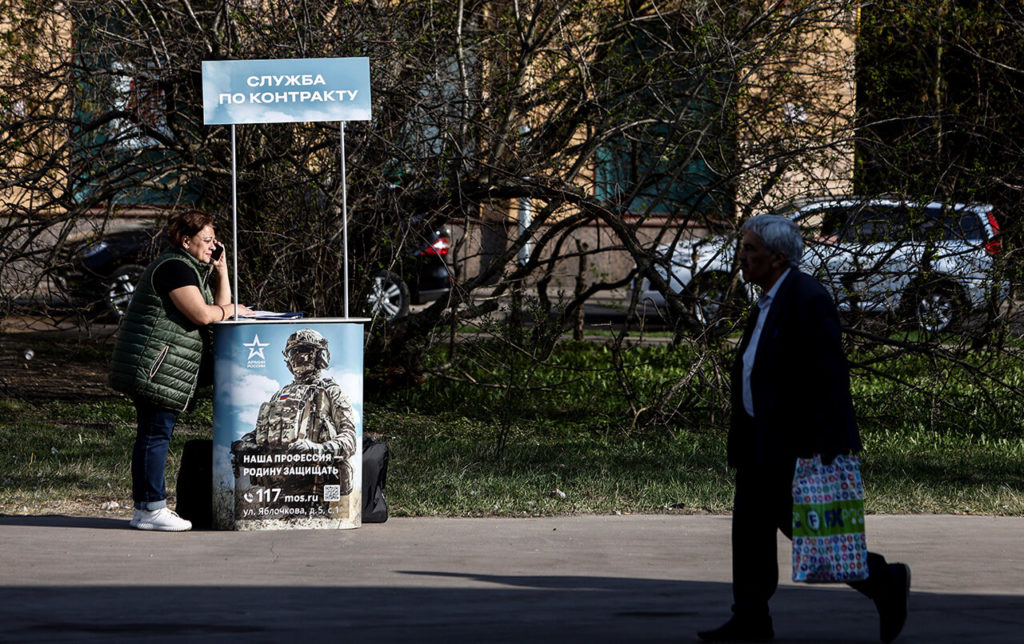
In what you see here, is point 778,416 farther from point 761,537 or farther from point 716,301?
point 716,301

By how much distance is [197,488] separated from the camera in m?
6.95

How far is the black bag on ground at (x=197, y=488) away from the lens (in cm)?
694

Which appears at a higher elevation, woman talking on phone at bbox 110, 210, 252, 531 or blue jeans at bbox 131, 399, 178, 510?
woman talking on phone at bbox 110, 210, 252, 531

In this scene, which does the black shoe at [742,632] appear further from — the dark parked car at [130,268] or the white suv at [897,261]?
the dark parked car at [130,268]

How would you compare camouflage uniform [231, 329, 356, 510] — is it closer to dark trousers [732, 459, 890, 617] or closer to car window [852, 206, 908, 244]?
dark trousers [732, 459, 890, 617]

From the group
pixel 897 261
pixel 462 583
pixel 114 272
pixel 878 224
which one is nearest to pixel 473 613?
pixel 462 583

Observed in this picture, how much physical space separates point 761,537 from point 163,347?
3.43 m

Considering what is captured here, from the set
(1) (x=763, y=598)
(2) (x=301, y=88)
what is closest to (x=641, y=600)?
(1) (x=763, y=598)

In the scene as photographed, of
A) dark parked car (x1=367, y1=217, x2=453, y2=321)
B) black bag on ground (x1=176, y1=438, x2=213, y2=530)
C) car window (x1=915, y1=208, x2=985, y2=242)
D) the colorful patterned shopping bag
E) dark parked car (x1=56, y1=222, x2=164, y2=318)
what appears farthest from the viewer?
dark parked car (x1=56, y1=222, x2=164, y2=318)

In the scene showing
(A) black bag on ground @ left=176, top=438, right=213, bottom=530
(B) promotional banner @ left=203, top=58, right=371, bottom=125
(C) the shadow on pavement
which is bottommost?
(C) the shadow on pavement

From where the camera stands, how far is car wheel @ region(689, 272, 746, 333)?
33.3 feet

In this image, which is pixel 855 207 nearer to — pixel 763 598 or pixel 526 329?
pixel 526 329

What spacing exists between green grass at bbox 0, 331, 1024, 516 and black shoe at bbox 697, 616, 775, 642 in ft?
8.90

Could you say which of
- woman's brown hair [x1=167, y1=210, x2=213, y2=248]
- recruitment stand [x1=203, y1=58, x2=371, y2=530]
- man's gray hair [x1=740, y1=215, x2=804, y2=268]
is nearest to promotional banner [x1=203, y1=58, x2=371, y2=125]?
recruitment stand [x1=203, y1=58, x2=371, y2=530]
